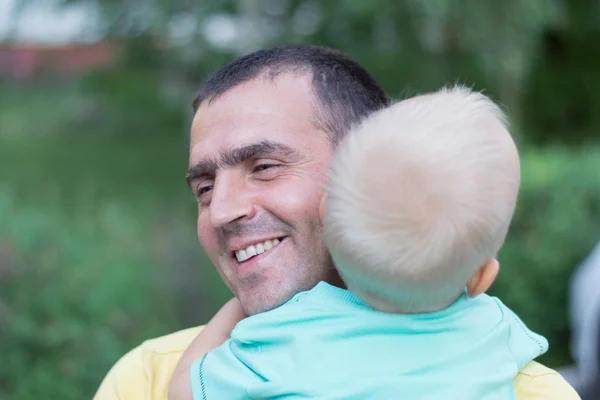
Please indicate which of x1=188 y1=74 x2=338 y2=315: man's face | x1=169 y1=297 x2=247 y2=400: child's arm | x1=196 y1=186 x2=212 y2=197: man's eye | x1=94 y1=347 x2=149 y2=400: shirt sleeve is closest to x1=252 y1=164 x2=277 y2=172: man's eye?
x1=188 y1=74 x2=338 y2=315: man's face

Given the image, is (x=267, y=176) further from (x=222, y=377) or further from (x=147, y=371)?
(x=147, y=371)

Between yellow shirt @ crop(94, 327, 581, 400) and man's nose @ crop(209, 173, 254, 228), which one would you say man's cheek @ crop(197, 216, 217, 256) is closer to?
man's nose @ crop(209, 173, 254, 228)

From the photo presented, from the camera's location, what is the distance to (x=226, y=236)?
184cm

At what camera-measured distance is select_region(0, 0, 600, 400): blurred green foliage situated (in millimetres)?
3791

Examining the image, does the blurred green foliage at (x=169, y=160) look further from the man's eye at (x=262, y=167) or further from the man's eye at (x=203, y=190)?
the man's eye at (x=203, y=190)

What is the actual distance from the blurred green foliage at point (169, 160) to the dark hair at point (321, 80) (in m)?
0.16

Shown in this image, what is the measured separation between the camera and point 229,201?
71.8 inches

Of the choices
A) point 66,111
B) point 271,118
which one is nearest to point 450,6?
point 271,118

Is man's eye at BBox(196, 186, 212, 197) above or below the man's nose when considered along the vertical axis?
above

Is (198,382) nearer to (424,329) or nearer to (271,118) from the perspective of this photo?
(424,329)

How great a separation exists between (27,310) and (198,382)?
2.39 meters

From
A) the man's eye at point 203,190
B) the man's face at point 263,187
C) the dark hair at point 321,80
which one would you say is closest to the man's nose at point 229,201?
the man's face at point 263,187

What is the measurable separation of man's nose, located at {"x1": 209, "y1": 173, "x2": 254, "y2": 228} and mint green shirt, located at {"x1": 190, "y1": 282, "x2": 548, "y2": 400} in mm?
291

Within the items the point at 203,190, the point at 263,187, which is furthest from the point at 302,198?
the point at 203,190
